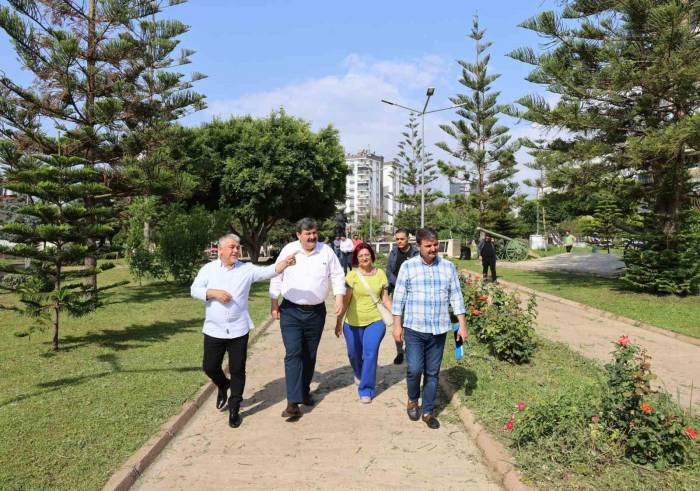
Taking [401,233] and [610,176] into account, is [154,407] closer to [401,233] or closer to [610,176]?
[401,233]

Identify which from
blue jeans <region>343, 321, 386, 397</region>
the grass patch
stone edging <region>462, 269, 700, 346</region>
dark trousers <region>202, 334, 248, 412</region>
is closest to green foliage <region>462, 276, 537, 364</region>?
the grass patch

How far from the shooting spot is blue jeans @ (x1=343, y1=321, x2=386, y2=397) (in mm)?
5156

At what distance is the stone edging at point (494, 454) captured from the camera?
3.44m

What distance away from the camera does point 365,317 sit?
5207 millimetres

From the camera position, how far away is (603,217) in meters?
32.2

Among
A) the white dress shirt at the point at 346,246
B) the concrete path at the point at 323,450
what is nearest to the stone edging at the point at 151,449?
the concrete path at the point at 323,450

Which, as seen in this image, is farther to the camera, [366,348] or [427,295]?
[366,348]

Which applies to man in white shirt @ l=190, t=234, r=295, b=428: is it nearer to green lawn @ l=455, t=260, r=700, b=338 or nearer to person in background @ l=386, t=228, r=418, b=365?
person in background @ l=386, t=228, r=418, b=365

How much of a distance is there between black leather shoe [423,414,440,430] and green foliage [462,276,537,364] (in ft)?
6.72

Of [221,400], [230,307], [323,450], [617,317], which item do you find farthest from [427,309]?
[617,317]

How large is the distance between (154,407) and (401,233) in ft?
11.7

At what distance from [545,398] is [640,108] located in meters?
11.1

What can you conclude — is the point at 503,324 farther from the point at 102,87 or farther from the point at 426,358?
the point at 102,87

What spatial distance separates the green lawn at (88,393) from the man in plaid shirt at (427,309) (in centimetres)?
226
